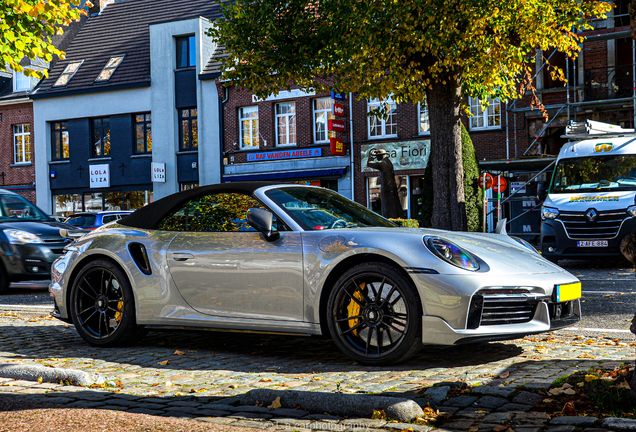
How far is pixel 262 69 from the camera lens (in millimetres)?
15539

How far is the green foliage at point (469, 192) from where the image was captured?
20.9 m

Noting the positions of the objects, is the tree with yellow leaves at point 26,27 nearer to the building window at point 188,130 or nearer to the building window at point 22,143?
the building window at point 188,130

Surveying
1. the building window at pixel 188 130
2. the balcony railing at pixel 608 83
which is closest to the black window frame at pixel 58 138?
the building window at pixel 188 130

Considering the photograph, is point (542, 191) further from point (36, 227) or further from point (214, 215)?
point (214, 215)

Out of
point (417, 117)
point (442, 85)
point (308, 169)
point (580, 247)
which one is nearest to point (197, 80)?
point (308, 169)

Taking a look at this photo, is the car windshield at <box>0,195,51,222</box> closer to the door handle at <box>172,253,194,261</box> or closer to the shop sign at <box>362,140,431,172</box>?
the door handle at <box>172,253,194,261</box>

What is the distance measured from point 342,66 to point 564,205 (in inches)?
209

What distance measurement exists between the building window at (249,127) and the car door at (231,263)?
26111 millimetres

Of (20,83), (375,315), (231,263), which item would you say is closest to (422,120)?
(20,83)

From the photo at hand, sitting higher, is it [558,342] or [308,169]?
[308,169]

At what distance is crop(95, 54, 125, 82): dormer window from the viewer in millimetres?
34500

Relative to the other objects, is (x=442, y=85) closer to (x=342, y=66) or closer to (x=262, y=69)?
(x=342, y=66)

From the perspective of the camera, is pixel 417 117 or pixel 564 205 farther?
pixel 417 117

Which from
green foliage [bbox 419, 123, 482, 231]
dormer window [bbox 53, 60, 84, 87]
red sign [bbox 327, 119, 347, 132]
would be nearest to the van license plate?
green foliage [bbox 419, 123, 482, 231]
